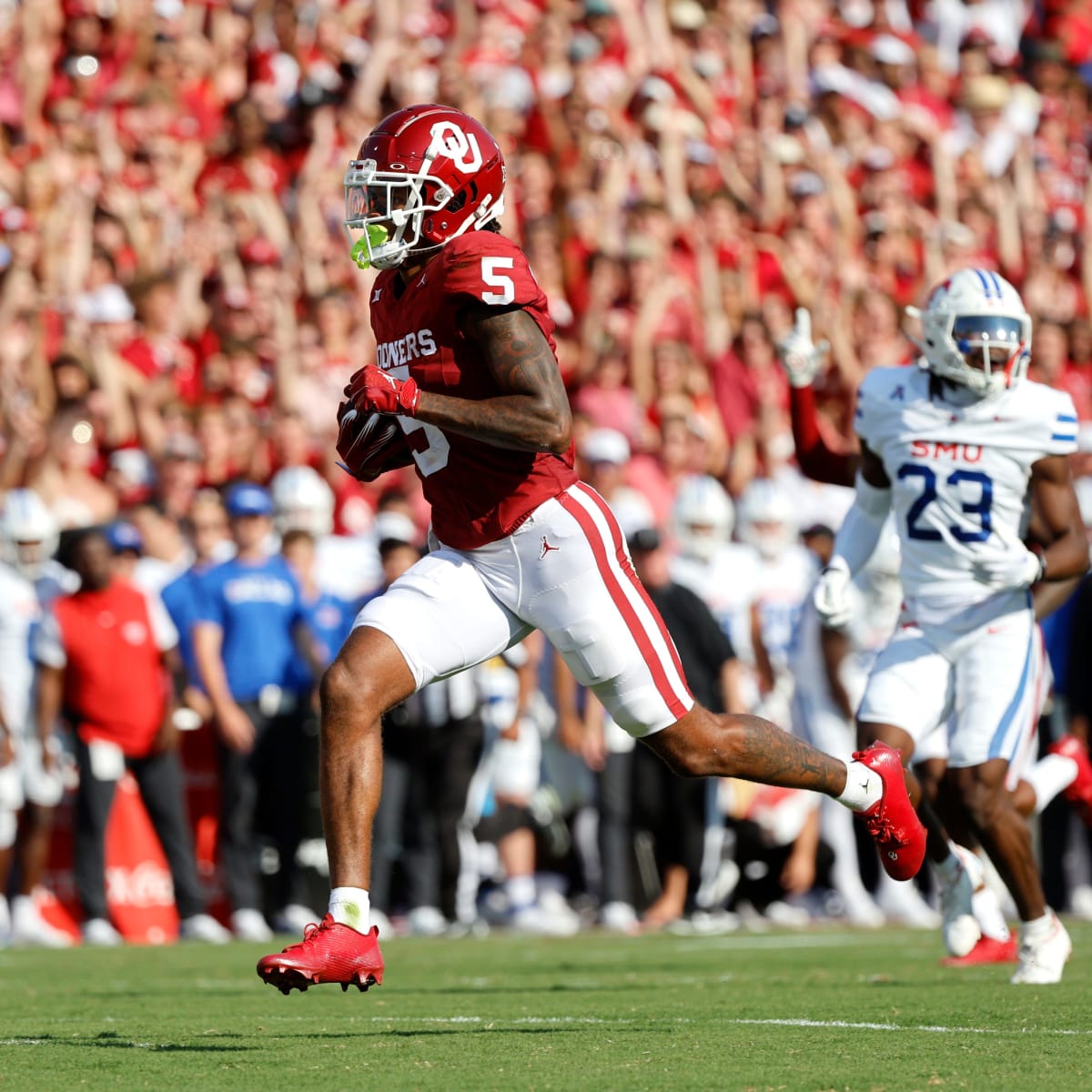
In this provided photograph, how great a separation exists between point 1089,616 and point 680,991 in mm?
5512

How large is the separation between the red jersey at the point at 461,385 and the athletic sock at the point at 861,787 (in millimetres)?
1092

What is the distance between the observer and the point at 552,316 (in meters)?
12.7

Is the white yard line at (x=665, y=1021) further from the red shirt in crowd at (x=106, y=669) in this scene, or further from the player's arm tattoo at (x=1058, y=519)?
the red shirt in crowd at (x=106, y=669)

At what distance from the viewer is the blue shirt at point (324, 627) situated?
1082 centimetres

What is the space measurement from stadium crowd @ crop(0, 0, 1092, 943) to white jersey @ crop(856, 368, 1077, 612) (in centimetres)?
309

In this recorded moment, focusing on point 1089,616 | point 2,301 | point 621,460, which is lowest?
point 1089,616

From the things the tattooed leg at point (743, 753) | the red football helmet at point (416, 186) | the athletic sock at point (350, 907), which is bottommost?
the athletic sock at point (350, 907)

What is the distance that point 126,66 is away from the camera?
14.0 meters

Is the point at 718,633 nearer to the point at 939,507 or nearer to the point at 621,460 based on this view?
the point at 621,460

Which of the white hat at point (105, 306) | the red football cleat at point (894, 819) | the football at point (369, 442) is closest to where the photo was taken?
the football at point (369, 442)

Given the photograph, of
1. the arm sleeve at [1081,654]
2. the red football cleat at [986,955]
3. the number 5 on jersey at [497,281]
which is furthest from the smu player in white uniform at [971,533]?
the arm sleeve at [1081,654]

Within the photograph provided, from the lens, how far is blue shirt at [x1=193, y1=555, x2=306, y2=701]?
10758 mm

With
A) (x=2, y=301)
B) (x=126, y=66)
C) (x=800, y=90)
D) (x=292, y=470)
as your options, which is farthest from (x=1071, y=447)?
(x=800, y=90)

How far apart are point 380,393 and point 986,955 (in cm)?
377
